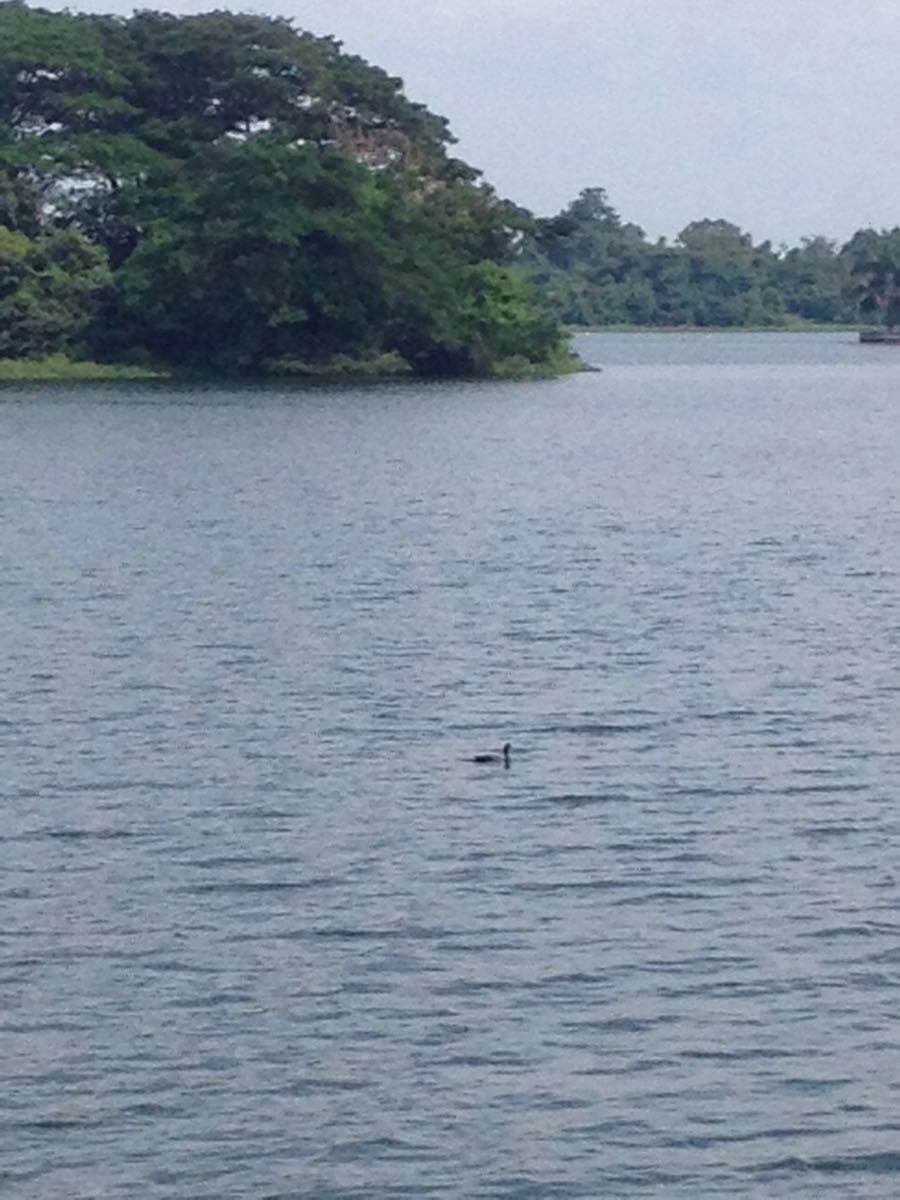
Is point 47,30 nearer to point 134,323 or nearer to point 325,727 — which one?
point 134,323

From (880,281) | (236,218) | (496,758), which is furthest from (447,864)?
(880,281)

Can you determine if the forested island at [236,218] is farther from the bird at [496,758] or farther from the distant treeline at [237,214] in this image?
the bird at [496,758]

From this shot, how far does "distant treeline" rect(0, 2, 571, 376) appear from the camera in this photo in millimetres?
89625

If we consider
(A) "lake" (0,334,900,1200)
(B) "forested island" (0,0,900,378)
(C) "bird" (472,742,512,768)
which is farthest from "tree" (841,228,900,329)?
(C) "bird" (472,742,512,768)

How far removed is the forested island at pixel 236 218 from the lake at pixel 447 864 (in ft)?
151

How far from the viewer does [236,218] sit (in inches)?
3519

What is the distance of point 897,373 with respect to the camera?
122375 millimetres

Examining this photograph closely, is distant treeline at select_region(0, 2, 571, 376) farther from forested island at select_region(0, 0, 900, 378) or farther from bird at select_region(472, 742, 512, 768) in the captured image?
bird at select_region(472, 742, 512, 768)

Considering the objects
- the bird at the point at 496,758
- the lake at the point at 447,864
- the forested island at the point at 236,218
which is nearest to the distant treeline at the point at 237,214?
the forested island at the point at 236,218

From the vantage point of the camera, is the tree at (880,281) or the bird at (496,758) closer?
the bird at (496,758)

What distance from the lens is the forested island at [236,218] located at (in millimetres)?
89625

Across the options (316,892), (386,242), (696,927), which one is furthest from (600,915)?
(386,242)

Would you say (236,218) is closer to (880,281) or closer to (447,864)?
(447,864)

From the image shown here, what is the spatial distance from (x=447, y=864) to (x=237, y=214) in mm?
70911
